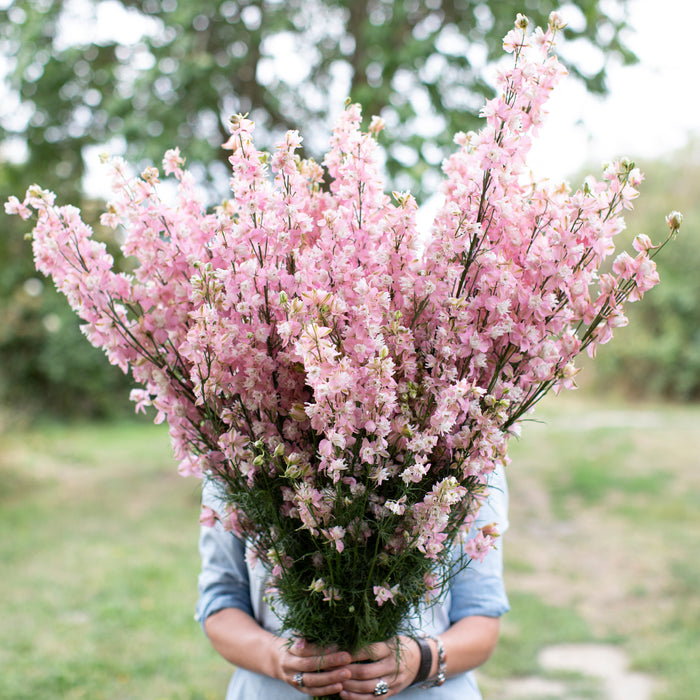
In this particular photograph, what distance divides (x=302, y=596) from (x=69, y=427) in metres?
17.1

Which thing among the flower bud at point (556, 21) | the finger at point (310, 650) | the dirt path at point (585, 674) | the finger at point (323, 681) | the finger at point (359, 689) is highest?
the flower bud at point (556, 21)

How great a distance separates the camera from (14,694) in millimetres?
4547

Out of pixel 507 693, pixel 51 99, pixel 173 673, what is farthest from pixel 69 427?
pixel 507 693

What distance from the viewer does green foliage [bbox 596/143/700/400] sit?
62.6ft

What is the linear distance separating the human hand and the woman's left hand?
0.06 feet

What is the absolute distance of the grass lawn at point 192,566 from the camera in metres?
4.95

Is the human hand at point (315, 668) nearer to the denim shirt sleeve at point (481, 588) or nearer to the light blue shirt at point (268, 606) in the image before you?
the light blue shirt at point (268, 606)

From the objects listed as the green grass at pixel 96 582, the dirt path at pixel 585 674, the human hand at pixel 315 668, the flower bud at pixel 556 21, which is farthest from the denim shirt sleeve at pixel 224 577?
the dirt path at pixel 585 674

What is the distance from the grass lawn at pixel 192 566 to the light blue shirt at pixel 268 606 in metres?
3.08

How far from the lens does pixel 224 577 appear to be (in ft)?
6.31

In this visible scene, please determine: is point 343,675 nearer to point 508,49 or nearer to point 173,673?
point 508,49

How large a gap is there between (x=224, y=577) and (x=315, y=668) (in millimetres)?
500

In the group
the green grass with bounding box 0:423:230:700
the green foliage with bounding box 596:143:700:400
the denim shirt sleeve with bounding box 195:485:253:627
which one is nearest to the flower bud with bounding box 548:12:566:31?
the denim shirt sleeve with bounding box 195:485:253:627

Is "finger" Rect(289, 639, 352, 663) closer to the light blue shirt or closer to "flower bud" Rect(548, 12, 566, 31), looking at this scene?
the light blue shirt
